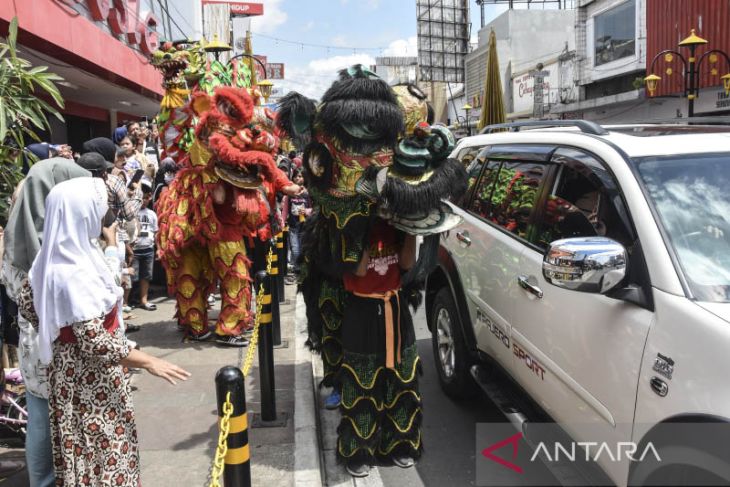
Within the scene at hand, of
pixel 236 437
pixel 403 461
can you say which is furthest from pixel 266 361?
pixel 236 437

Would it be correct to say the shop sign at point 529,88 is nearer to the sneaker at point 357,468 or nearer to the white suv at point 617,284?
the white suv at point 617,284

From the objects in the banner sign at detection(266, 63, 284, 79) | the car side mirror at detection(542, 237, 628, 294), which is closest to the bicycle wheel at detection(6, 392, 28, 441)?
the car side mirror at detection(542, 237, 628, 294)

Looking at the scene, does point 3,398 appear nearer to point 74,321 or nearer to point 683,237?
point 74,321

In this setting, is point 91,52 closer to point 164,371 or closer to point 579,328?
point 164,371

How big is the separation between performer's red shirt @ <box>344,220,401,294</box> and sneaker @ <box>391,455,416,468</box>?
1027 millimetres

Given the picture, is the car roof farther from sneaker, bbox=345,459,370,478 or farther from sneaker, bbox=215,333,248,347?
sneaker, bbox=215,333,248,347

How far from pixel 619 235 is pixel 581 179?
1.85 ft

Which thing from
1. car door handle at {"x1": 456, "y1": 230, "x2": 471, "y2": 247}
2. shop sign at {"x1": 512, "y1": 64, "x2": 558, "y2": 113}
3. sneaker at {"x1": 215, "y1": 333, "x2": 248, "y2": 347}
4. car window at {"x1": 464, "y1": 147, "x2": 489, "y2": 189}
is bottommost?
sneaker at {"x1": 215, "y1": 333, "x2": 248, "y2": 347}

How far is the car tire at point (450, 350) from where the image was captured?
4.44 meters

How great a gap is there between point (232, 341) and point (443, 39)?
149 ft

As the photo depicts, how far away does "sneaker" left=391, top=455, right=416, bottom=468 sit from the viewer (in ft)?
11.9

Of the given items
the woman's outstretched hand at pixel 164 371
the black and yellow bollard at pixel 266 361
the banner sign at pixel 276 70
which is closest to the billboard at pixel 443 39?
the banner sign at pixel 276 70

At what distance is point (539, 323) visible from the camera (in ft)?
10.3

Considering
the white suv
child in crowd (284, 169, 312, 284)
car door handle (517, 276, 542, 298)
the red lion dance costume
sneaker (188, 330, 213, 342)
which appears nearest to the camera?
the white suv
